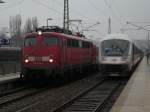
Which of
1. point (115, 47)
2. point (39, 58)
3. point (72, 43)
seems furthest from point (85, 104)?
point (115, 47)

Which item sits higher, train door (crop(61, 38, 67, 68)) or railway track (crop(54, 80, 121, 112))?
train door (crop(61, 38, 67, 68))

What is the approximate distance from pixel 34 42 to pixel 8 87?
9.63 ft

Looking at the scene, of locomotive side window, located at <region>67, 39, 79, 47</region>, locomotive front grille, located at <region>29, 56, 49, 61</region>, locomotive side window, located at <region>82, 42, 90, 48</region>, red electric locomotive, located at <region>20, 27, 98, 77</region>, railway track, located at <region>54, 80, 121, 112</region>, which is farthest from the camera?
locomotive side window, located at <region>82, 42, 90, 48</region>

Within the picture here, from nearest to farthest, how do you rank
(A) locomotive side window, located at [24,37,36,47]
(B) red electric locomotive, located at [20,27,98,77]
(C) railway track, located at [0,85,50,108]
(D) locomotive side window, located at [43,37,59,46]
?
(C) railway track, located at [0,85,50,108] < (B) red electric locomotive, located at [20,27,98,77] < (D) locomotive side window, located at [43,37,59,46] < (A) locomotive side window, located at [24,37,36,47]

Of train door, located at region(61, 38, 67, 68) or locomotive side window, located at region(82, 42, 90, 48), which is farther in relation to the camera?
locomotive side window, located at region(82, 42, 90, 48)

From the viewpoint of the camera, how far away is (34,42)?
24.4 m

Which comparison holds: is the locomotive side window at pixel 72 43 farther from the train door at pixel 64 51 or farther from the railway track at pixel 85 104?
the railway track at pixel 85 104

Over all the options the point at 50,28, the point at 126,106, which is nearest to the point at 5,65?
the point at 50,28

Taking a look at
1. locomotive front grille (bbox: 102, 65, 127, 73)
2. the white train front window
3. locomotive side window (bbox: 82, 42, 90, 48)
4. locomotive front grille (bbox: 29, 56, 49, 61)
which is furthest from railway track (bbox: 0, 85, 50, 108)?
locomotive side window (bbox: 82, 42, 90, 48)

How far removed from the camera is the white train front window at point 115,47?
30.1 meters

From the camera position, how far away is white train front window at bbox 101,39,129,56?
30109 millimetres

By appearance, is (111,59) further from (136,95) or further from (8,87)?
(136,95)

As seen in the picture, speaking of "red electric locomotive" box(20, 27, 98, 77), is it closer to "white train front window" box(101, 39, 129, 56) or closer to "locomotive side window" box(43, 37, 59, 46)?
"locomotive side window" box(43, 37, 59, 46)

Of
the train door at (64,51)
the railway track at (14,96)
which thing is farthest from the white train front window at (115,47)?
the railway track at (14,96)
